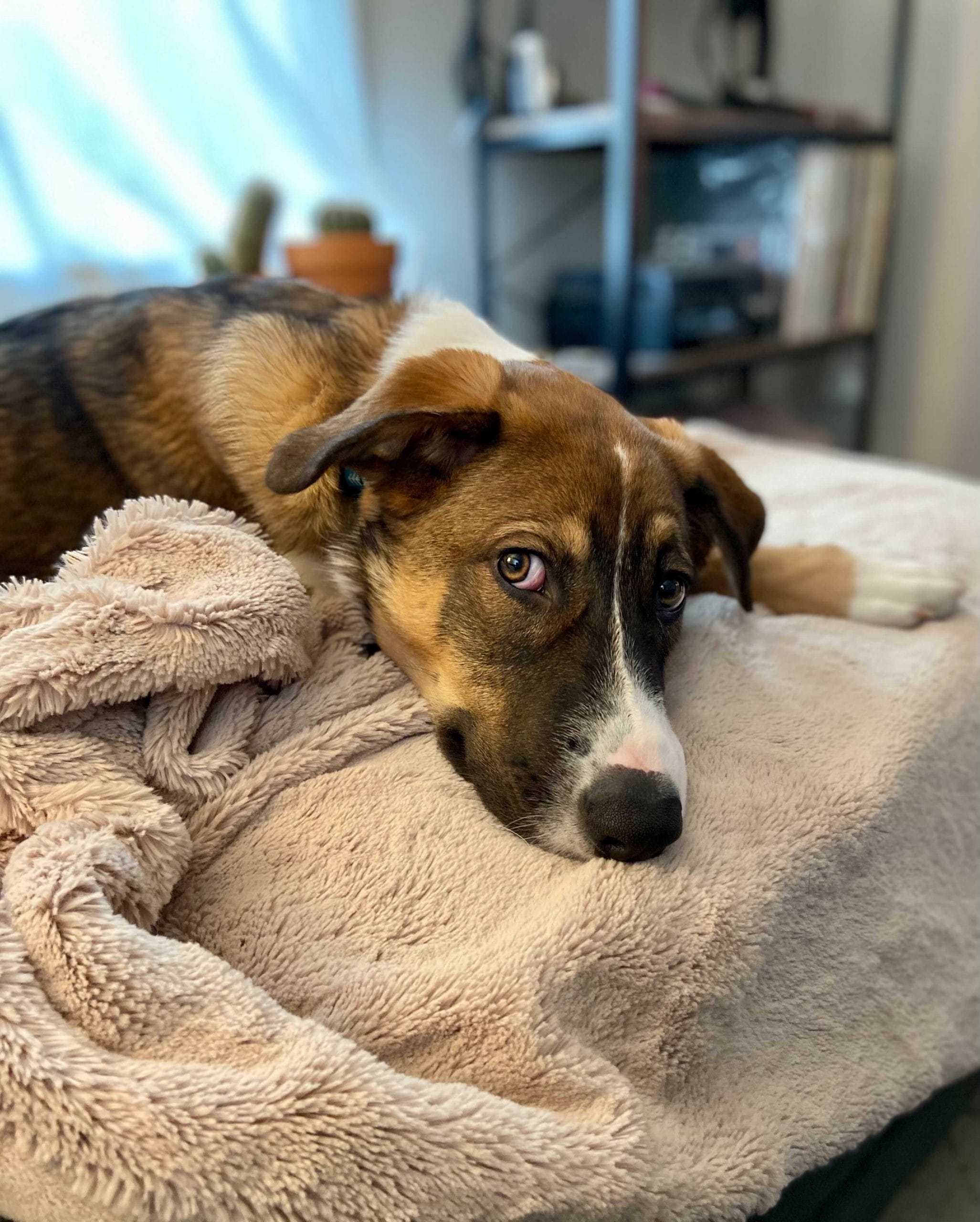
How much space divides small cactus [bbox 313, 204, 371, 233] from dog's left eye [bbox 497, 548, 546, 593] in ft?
6.64

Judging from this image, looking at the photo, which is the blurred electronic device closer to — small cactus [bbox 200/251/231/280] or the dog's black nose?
small cactus [bbox 200/251/231/280]

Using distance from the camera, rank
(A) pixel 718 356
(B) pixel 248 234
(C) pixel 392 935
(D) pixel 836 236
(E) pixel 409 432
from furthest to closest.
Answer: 1. (D) pixel 836 236
2. (A) pixel 718 356
3. (B) pixel 248 234
4. (E) pixel 409 432
5. (C) pixel 392 935

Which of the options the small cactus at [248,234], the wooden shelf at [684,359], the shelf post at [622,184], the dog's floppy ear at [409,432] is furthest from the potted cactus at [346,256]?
the dog's floppy ear at [409,432]

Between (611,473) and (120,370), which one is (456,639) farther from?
(120,370)

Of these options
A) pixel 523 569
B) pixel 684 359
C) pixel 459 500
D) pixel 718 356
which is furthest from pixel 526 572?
pixel 718 356

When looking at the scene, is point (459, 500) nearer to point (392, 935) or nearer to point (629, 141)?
point (392, 935)

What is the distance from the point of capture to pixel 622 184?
309 cm

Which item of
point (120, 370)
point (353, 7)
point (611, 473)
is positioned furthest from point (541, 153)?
point (611, 473)

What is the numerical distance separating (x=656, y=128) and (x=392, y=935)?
3044mm

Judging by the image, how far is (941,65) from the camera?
461cm

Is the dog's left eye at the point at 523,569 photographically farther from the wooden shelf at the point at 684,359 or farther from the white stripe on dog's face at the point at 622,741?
the wooden shelf at the point at 684,359

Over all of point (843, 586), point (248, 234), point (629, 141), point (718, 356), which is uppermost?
point (629, 141)

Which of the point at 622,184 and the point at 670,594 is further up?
the point at 622,184

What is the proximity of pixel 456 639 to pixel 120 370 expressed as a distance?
0.79 m
